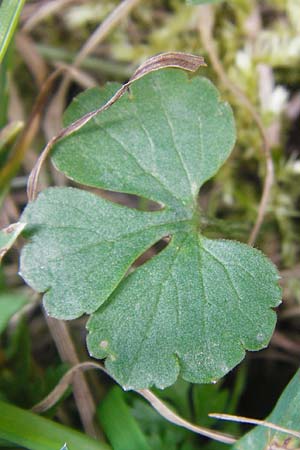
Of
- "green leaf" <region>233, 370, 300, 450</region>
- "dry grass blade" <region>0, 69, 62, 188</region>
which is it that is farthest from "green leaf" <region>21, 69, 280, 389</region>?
"dry grass blade" <region>0, 69, 62, 188</region>

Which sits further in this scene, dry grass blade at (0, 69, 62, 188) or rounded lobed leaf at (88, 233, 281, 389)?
dry grass blade at (0, 69, 62, 188)

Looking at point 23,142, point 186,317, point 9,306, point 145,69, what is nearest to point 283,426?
point 186,317

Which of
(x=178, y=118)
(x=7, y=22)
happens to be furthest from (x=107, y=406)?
(x=7, y=22)

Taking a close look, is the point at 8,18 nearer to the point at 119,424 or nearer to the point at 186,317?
the point at 186,317

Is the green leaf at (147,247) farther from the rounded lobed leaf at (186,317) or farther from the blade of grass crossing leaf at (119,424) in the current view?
the blade of grass crossing leaf at (119,424)

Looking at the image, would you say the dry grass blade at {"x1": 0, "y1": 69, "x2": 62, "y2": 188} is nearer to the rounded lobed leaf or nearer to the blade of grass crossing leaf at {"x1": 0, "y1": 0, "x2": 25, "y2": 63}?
the blade of grass crossing leaf at {"x1": 0, "y1": 0, "x2": 25, "y2": 63}
